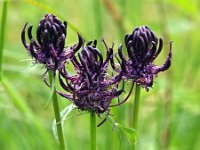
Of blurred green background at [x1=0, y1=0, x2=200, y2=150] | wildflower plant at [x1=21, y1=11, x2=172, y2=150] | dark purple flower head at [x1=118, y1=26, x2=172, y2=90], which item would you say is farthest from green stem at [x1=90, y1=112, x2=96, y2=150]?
blurred green background at [x1=0, y1=0, x2=200, y2=150]

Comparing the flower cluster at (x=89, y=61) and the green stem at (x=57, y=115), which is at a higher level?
the flower cluster at (x=89, y=61)

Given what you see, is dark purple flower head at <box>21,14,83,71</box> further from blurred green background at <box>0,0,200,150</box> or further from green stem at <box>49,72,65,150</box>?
blurred green background at <box>0,0,200,150</box>

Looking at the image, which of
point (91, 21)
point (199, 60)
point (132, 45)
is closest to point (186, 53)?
point (199, 60)

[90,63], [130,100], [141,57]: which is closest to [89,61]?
[90,63]

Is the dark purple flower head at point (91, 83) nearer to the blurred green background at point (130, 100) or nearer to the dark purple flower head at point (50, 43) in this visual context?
the dark purple flower head at point (50, 43)

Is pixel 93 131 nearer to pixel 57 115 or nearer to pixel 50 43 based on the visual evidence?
pixel 57 115

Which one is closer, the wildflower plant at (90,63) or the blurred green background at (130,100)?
the wildflower plant at (90,63)

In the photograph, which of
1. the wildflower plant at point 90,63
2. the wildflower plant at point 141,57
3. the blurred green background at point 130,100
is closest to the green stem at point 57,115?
the wildflower plant at point 90,63
